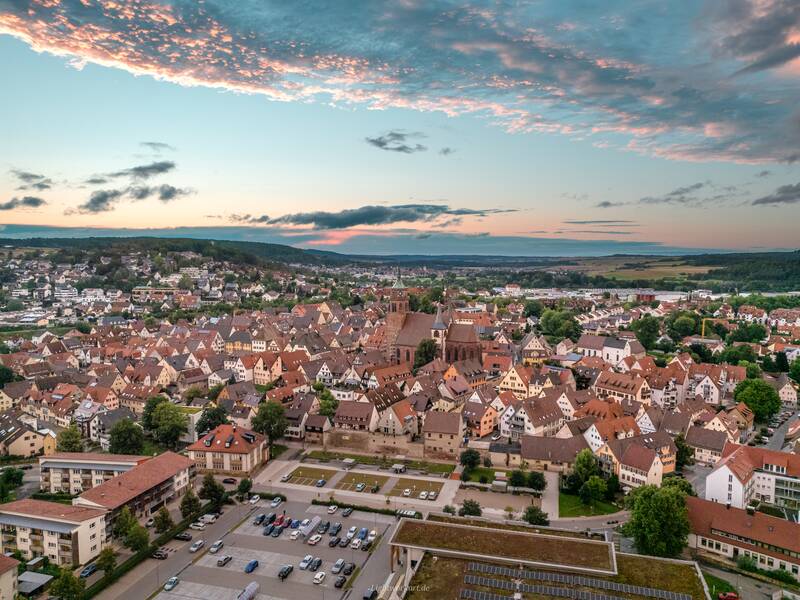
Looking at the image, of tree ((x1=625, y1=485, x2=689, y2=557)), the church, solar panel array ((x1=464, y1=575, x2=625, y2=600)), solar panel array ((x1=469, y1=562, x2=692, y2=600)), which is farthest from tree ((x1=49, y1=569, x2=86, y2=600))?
the church

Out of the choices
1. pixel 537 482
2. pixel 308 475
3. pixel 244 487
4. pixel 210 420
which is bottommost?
pixel 308 475

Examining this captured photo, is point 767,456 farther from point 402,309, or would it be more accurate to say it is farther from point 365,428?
point 402,309

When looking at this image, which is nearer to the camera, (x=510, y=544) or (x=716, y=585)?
(x=510, y=544)

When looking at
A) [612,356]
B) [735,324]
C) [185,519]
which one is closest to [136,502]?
[185,519]

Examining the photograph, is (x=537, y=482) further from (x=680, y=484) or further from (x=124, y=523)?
(x=124, y=523)

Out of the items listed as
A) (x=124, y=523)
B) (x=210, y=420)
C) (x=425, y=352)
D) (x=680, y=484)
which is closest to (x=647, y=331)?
(x=425, y=352)

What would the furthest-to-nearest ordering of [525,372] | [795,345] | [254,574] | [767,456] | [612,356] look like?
[795,345]
[612,356]
[525,372]
[767,456]
[254,574]

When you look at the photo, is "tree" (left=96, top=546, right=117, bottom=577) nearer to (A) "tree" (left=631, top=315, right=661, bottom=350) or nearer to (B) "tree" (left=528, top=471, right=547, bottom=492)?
(B) "tree" (left=528, top=471, right=547, bottom=492)
